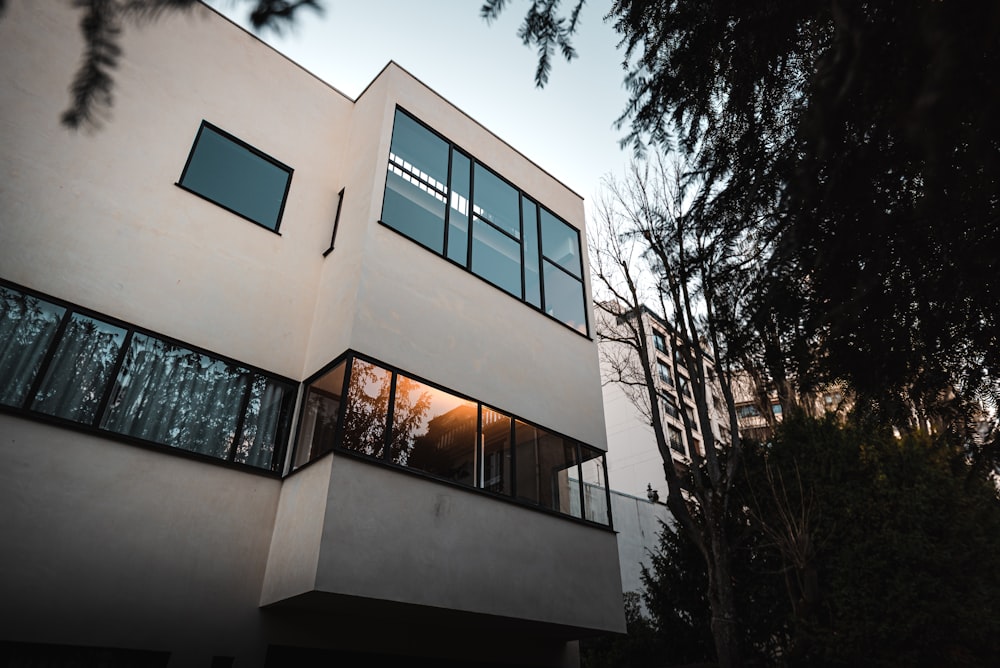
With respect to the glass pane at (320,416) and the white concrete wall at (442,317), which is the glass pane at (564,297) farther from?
the glass pane at (320,416)

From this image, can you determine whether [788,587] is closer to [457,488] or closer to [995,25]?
[457,488]

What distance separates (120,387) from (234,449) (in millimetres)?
1342

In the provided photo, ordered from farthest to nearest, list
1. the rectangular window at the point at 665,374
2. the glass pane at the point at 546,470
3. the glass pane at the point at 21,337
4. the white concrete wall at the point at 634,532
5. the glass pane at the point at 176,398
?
the rectangular window at the point at 665,374 → the white concrete wall at the point at 634,532 → the glass pane at the point at 546,470 → the glass pane at the point at 176,398 → the glass pane at the point at 21,337

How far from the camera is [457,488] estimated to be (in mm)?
6812

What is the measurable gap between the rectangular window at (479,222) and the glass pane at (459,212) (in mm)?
18

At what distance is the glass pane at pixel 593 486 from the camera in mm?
8677

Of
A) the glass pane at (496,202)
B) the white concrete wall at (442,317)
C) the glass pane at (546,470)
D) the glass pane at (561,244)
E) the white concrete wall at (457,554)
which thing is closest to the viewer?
the white concrete wall at (457,554)

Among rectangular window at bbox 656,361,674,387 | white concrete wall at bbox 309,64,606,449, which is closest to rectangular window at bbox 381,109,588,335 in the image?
white concrete wall at bbox 309,64,606,449

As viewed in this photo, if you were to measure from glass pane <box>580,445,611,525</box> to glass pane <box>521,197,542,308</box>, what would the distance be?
103 inches

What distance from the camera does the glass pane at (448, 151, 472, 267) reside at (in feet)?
28.3

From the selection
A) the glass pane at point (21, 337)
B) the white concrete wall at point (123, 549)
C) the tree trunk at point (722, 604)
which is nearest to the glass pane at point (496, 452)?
the white concrete wall at point (123, 549)

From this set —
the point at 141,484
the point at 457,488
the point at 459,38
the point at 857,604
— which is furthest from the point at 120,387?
the point at 857,604

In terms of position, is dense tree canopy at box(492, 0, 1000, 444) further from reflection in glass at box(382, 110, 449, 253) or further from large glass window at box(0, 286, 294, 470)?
large glass window at box(0, 286, 294, 470)

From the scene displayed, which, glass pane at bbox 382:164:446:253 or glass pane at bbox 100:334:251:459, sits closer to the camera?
glass pane at bbox 100:334:251:459
